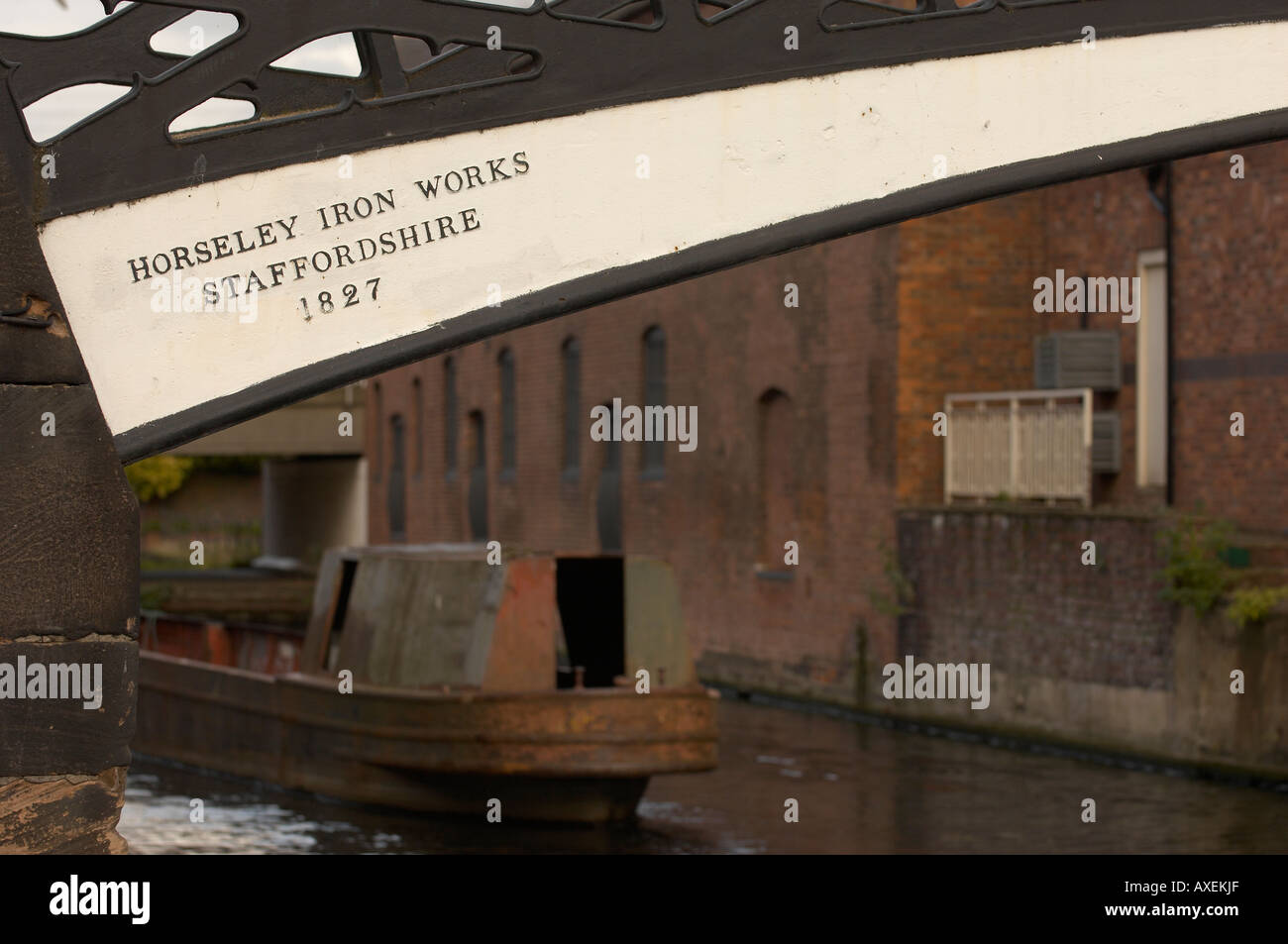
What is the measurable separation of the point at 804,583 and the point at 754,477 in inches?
69.3

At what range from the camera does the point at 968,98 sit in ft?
25.3

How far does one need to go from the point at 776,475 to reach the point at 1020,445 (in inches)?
180

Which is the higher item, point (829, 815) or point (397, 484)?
point (397, 484)

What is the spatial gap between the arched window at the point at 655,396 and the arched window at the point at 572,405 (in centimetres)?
197

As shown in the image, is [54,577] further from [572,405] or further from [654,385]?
[572,405]

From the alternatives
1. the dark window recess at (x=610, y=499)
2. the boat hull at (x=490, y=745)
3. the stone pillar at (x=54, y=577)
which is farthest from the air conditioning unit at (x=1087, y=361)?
the stone pillar at (x=54, y=577)

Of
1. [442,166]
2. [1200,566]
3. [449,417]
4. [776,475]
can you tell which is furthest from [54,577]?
[449,417]

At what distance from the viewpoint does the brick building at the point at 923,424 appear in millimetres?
18609

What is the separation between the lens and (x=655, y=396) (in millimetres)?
27281

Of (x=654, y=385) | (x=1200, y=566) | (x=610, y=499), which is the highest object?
(x=654, y=385)

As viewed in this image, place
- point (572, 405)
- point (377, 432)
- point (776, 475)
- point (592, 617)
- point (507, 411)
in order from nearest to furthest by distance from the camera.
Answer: point (592, 617) → point (776, 475) → point (572, 405) → point (507, 411) → point (377, 432)

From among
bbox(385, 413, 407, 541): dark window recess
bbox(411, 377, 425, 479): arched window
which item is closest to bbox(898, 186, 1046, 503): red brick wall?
bbox(411, 377, 425, 479): arched window
